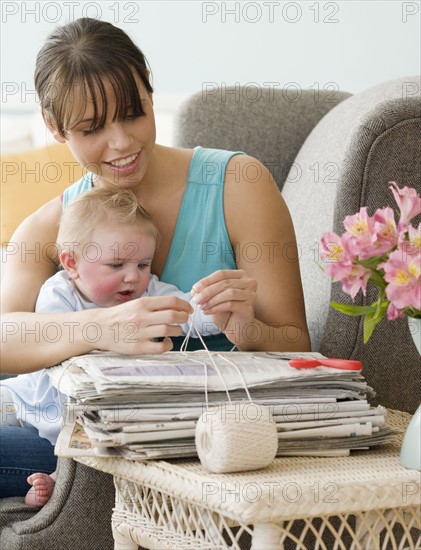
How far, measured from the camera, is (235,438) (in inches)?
39.9

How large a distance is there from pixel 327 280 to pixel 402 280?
0.68m

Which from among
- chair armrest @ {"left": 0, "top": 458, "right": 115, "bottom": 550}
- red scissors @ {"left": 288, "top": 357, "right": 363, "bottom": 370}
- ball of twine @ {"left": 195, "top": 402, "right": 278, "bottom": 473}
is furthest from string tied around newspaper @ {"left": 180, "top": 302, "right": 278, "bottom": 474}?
chair armrest @ {"left": 0, "top": 458, "right": 115, "bottom": 550}

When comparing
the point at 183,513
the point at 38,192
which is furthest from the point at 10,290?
the point at 38,192

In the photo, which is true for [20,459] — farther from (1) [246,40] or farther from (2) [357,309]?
(1) [246,40]

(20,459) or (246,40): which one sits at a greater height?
(246,40)

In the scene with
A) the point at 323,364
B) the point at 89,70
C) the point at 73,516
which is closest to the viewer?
the point at 323,364

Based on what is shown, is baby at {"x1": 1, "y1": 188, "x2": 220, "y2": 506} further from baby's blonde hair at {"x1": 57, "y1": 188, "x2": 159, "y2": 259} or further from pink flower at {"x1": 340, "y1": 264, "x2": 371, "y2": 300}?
pink flower at {"x1": 340, "y1": 264, "x2": 371, "y2": 300}

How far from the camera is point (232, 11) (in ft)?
10.3

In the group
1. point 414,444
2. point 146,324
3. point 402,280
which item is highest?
point 402,280

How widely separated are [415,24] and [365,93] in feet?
4.55

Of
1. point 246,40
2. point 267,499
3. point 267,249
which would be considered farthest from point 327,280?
point 246,40

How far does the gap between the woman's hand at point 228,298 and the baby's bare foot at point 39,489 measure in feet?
1.27

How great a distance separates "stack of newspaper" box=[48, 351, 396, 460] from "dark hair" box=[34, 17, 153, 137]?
49cm

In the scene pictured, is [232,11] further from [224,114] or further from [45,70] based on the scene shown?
[45,70]
